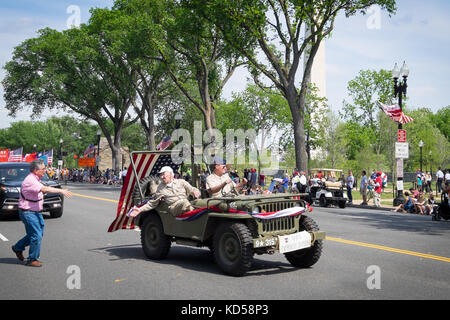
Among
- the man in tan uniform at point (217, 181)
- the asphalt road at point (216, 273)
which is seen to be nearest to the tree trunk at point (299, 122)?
the asphalt road at point (216, 273)

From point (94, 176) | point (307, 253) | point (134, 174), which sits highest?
point (134, 174)

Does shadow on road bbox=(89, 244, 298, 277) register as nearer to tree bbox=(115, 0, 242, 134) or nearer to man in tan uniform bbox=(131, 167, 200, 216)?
man in tan uniform bbox=(131, 167, 200, 216)

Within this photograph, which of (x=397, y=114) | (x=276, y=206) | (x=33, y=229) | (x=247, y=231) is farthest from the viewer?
(x=397, y=114)

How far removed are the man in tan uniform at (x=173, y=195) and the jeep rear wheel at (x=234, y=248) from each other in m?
1.03

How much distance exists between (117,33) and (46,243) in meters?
32.9

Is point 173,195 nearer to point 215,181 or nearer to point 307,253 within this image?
point 215,181

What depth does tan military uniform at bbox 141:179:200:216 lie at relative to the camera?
8.68m

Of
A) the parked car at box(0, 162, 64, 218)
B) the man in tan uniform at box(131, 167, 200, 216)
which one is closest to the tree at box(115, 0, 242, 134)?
the parked car at box(0, 162, 64, 218)

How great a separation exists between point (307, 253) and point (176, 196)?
2456mm

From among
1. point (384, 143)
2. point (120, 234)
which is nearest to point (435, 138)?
point (384, 143)

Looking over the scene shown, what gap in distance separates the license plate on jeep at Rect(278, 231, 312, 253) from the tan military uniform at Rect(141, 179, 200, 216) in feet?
6.22

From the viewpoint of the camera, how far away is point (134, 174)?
1044 cm

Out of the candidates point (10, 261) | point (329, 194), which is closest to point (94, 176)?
point (329, 194)

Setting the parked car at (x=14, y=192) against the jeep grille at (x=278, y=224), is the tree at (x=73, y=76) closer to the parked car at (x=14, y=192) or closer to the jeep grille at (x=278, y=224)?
the parked car at (x=14, y=192)
